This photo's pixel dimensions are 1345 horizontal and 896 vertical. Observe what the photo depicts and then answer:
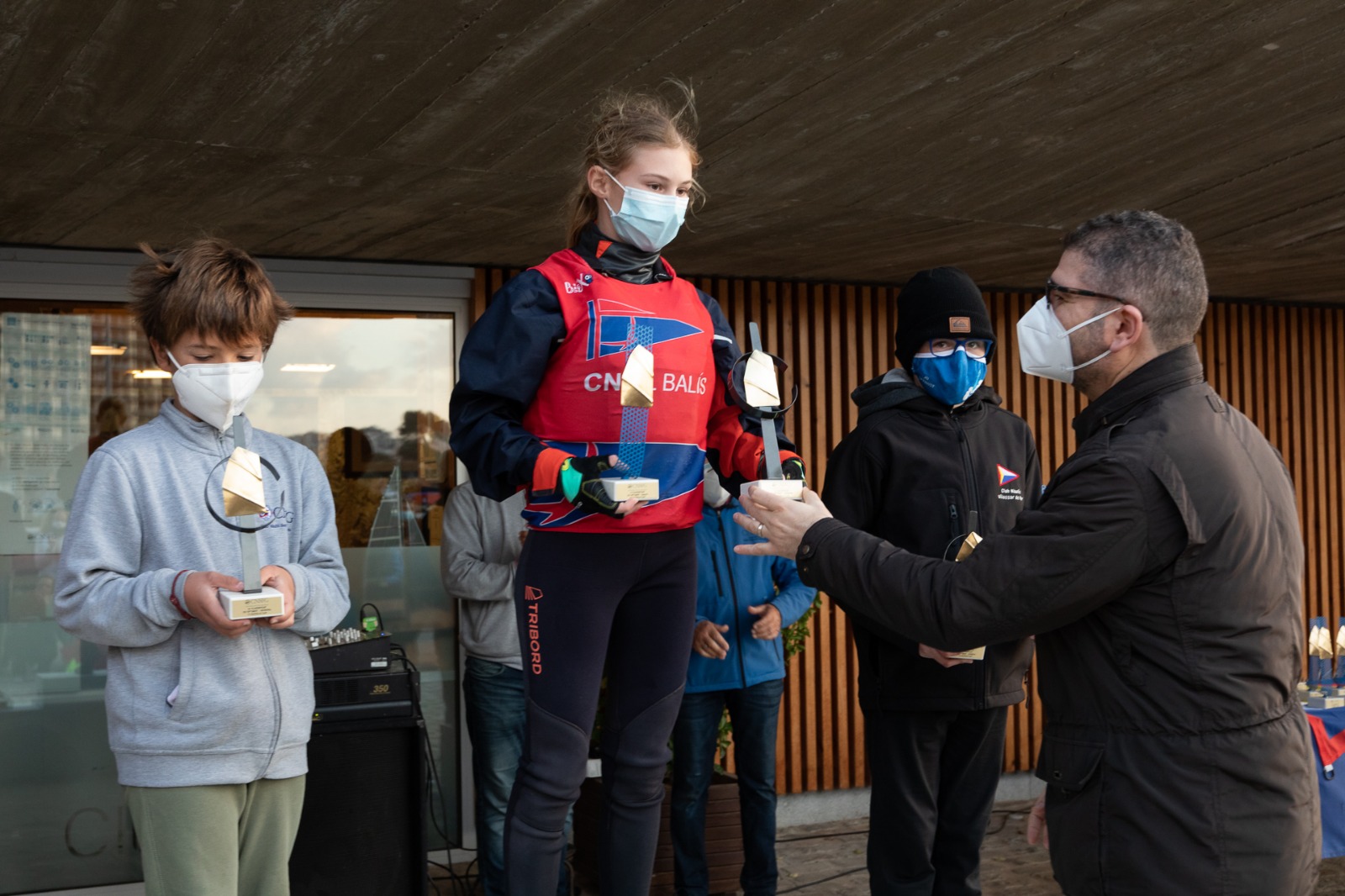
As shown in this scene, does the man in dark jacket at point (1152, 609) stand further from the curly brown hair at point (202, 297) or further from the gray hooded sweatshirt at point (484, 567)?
the gray hooded sweatshirt at point (484, 567)

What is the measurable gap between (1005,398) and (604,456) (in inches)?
193

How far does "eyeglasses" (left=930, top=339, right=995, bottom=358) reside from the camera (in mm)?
3229

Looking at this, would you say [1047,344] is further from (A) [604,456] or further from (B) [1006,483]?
(B) [1006,483]

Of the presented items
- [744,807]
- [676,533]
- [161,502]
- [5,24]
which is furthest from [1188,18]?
[744,807]

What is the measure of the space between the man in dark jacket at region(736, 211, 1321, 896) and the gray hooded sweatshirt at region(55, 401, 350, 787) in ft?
3.10

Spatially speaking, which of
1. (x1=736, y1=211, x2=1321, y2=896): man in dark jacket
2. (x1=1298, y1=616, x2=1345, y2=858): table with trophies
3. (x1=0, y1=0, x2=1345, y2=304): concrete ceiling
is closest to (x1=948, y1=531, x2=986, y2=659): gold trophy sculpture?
(x1=736, y1=211, x2=1321, y2=896): man in dark jacket

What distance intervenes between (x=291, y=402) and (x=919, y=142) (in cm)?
312

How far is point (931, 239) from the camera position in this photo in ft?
16.3

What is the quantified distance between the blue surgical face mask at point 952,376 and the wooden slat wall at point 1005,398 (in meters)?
2.81

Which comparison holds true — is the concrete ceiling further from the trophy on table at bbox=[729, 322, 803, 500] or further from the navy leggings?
the navy leggings

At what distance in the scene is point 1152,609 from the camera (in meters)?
1.89

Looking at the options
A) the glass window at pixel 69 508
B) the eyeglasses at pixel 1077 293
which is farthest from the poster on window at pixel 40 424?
the eyeglasses at pixel 1077 293

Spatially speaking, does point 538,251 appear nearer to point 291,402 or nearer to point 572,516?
point 291,402

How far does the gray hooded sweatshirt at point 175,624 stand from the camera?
6.68 feet
